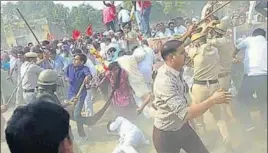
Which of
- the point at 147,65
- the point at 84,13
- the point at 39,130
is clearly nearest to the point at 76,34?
the point at 84,13

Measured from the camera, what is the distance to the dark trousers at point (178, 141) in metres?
3.39

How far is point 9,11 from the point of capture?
13.2 meters

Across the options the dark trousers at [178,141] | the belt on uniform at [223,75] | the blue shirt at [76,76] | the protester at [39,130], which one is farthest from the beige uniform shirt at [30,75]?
the protester at [39,130]

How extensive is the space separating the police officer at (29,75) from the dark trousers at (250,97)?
2235 millimetres

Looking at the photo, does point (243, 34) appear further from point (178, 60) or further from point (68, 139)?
point (68, 139)

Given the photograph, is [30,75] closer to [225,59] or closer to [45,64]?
[45,64]

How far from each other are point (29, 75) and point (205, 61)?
2.02m

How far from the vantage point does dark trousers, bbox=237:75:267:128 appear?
4.78 metres

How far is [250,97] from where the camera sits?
498 centimetres

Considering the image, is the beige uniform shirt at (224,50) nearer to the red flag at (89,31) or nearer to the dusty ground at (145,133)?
the dusty ground at (145,133)

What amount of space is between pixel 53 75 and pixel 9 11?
31.7 feet

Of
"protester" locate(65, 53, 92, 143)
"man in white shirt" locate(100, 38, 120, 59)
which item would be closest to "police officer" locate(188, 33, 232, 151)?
"protester" locate(65, 53, 92, 143)

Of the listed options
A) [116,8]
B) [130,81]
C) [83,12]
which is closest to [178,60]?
[130,81]

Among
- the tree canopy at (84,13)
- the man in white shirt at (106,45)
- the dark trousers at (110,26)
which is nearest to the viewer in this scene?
the man in white shirt at (106,45)
